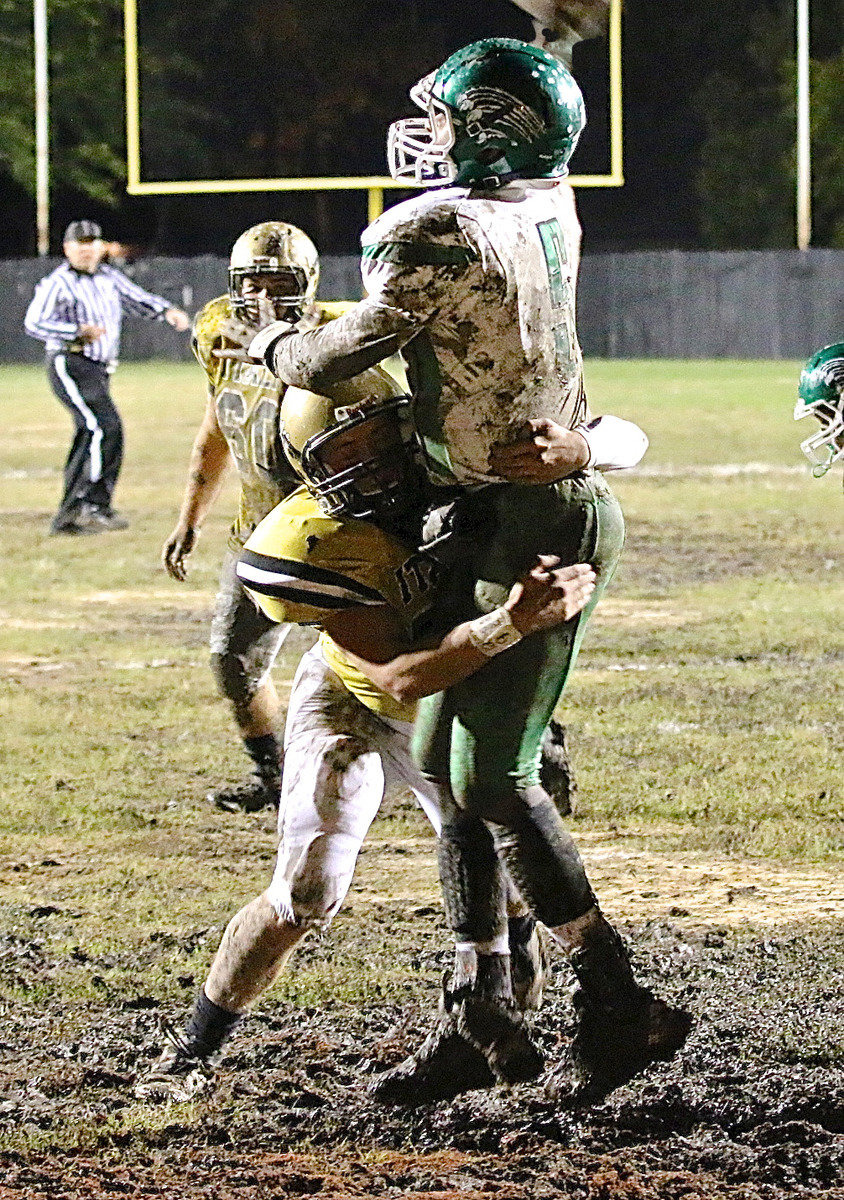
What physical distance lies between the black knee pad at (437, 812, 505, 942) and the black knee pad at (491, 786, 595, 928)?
0.15m

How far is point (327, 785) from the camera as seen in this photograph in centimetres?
409

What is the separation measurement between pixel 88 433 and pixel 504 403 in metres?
9.75

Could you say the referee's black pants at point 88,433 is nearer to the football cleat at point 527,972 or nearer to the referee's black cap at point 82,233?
the referee's black cap at point 82,233

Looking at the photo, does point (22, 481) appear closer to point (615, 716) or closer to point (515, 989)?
point (615, 716)

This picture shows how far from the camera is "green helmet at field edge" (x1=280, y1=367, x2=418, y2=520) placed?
380cm

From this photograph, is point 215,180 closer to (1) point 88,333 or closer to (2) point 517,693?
(1) point 88,333

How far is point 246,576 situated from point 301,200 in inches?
1544

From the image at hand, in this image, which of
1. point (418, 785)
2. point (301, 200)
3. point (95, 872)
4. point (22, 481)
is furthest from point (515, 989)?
point (301, 200)

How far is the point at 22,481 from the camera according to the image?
53.3 ft

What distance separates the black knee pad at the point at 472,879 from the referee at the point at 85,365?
9339 mm

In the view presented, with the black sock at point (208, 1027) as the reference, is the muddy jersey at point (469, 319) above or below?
above

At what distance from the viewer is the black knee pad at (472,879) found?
162 inches

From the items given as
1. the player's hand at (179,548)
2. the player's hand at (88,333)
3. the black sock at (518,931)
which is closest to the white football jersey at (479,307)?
the black sock at (518,931)

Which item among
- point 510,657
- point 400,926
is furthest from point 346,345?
point 400,926
